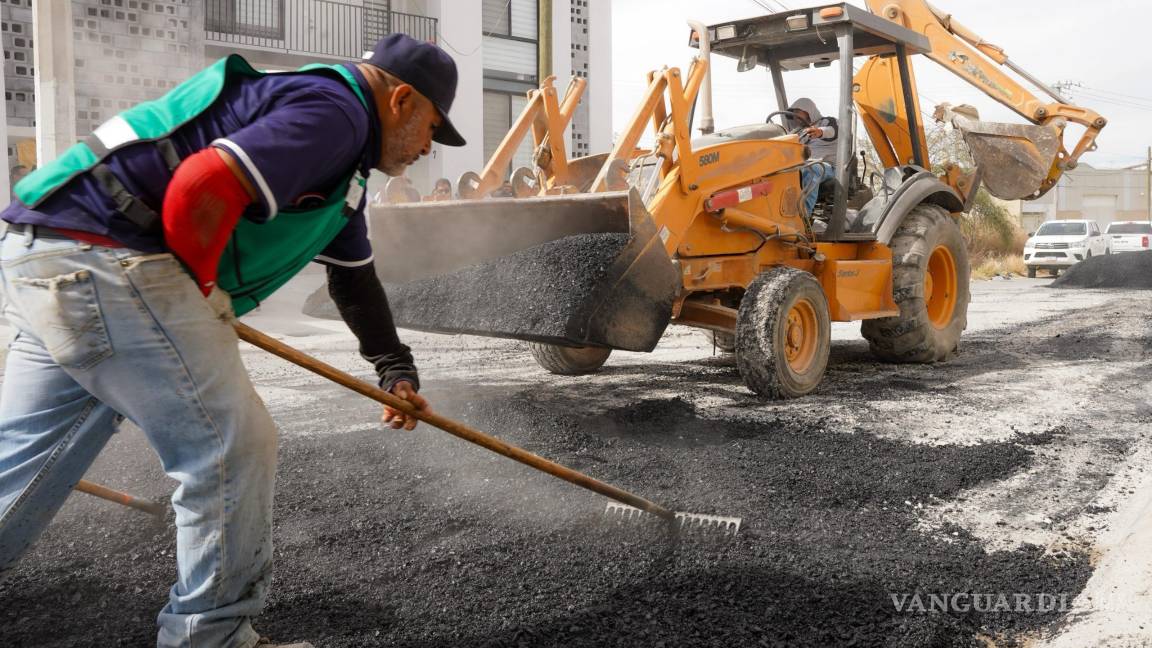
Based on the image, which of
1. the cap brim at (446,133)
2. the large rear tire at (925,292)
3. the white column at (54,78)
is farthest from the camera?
the white column at (54,78)

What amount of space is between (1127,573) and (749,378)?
2930 millimetres

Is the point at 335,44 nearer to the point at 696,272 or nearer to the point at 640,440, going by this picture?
the point at 696,272

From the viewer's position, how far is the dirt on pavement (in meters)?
2.85

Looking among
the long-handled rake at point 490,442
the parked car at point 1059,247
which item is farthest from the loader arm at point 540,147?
the parked car at point 1059,247

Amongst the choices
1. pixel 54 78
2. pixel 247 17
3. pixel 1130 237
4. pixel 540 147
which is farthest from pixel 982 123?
pixel 1130 237

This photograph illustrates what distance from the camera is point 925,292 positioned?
8109mm

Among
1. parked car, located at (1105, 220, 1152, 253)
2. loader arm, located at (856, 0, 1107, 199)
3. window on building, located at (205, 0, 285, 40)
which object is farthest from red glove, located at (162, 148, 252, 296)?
parked car, located at (1105, 220, 1152, 253)

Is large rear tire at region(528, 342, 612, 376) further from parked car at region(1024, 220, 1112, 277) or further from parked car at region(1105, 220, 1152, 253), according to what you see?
parked car at region(1105, 220, 1152, 253)

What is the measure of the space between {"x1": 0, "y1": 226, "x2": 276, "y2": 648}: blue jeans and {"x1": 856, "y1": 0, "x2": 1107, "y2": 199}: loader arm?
720cm

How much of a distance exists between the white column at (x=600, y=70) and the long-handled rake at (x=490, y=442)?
15.8m

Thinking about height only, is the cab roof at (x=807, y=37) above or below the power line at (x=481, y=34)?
below

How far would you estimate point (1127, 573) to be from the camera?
127 inches

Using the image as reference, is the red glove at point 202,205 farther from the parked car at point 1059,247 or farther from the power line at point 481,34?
the parked car at point 1059,247

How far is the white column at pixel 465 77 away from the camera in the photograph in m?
16.8
